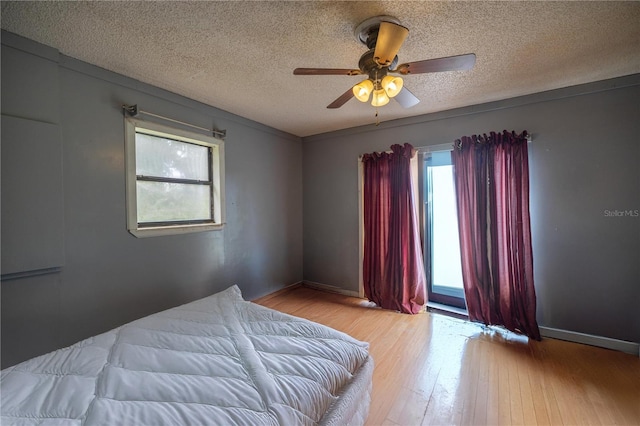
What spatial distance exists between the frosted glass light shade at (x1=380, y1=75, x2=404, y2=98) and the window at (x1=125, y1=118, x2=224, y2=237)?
2063 millimetres

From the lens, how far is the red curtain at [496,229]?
245 centimetres

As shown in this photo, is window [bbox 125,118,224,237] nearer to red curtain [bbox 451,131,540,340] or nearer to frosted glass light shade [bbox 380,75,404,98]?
frosted glass light shade [bbox 380,75,404,98]

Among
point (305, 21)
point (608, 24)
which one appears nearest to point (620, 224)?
point (608, 24)

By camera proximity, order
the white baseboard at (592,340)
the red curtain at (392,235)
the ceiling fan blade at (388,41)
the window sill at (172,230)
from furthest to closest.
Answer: the red curtain at (392,235) < the window sill at (172,230) < the white baseboard at (592,340) < the ceiling fan blade at (388,41)

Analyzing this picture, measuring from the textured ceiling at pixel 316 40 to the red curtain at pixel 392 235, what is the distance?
0.99 m

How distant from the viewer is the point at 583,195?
2320 mm

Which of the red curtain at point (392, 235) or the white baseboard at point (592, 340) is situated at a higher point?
the red curtain at point (392, 235)

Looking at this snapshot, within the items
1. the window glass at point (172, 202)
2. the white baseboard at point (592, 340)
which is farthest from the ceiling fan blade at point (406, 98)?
the white baseboard at point (592, 340)

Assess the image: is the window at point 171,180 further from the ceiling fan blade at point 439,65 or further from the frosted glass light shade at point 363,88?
the ceiling fan blade at point 439,65

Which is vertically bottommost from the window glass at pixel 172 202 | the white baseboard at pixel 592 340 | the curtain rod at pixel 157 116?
the white baseboard at pixel 592 340

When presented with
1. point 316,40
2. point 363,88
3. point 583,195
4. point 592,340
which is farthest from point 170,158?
point 592,340

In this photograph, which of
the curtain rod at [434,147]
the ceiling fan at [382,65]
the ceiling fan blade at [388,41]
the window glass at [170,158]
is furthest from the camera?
the curtain rod at [434,147]

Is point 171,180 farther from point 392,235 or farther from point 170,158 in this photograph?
point 392,235

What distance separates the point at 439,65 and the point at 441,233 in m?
2.21
